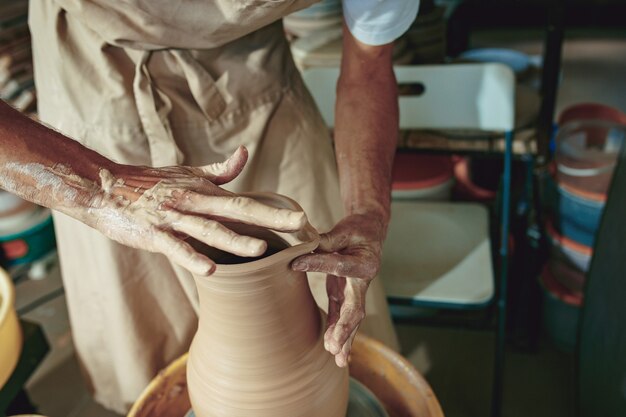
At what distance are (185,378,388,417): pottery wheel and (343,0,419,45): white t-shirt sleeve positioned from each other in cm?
62

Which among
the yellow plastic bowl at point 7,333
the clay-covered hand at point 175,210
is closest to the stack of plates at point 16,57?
the yellow plastic bowl at point 7,333

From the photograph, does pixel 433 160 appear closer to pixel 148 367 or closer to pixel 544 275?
pixel 544 275

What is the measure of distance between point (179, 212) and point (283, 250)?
0.14 m

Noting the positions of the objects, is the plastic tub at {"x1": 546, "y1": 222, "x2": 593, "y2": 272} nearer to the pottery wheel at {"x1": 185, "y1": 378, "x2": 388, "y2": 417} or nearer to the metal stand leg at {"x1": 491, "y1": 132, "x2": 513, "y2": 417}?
the metal stand leg at {"x1": 491, "y1": 132, "x2": 513, "y2": 417}

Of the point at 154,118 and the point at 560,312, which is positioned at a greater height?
the point at 154,118

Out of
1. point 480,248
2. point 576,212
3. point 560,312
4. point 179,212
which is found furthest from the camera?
point 560,312

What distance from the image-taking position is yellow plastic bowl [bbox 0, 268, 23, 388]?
1144 millimetres

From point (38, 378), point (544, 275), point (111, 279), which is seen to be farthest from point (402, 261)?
point (38, 378)

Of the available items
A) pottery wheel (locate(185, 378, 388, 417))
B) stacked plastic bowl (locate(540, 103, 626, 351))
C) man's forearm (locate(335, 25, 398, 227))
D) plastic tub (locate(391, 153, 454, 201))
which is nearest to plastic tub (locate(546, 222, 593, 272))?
stacked plastic bowl (locate(540, 103, 626, 351))

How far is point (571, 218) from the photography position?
6.10 ft

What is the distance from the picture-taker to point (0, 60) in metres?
2.29

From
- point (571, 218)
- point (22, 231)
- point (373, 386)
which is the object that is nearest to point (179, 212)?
point (373, 386)

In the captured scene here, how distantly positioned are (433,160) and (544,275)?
537 millimetres

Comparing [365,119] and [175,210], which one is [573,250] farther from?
[175,210]
